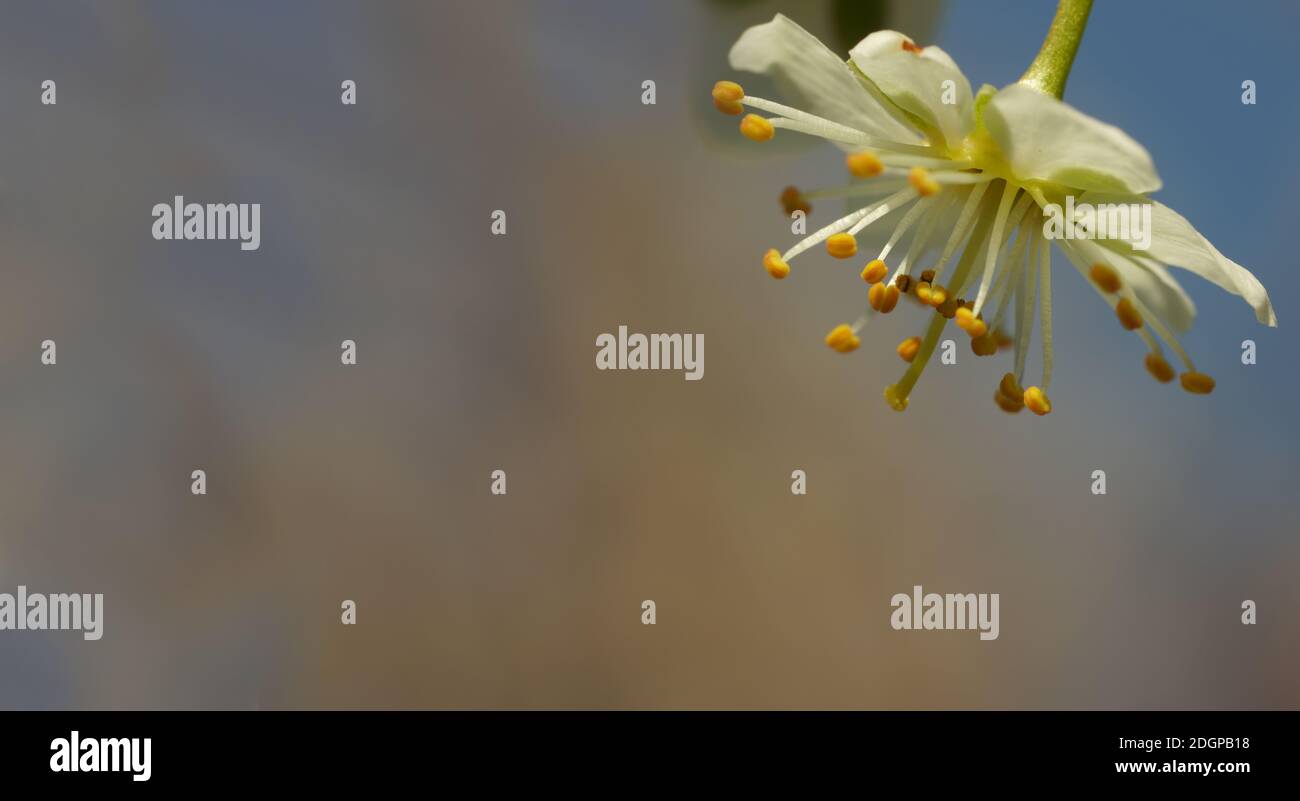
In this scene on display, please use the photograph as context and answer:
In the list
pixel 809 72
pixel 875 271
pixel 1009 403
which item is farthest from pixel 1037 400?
pixel 809 72

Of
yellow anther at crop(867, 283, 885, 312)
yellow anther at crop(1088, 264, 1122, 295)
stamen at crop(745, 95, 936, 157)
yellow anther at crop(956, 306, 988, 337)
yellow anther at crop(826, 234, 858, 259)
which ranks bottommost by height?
yellow anther at crop(956, 306, 988, 337)

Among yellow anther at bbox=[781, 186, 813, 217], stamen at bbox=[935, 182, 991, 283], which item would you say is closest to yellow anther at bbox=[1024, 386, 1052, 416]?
stamen at bbox=[935, 182, 991, 283]

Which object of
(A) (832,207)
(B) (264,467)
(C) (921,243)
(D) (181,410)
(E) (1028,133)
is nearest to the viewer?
(E) (1028,133)

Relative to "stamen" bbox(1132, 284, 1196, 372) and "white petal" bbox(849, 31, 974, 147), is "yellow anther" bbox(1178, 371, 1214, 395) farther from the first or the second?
"white petal" bbox(849, 31, 974, 147)

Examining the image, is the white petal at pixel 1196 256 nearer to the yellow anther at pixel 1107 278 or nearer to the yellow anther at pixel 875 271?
the yellow anther at pixel 1107 278
